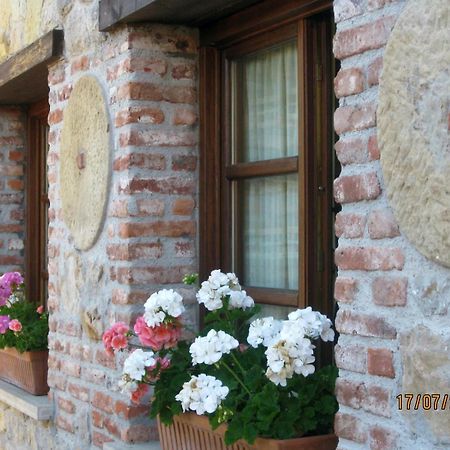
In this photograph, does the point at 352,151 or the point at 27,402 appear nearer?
the point at 352,151

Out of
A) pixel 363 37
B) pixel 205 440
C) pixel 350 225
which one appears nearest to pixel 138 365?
pixel 205 440

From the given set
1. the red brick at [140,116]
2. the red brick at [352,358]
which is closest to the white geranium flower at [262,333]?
the red brick at [352,358]

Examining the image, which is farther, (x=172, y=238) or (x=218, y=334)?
(x=172, y=238)

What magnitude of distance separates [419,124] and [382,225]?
0.27 metres

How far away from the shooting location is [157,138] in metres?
3.77

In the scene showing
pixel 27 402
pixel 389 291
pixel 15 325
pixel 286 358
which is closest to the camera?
pixel 389 291

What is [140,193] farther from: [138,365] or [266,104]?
[138,365]

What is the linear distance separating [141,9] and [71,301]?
4.53 ft

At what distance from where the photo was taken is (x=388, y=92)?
2.38 m

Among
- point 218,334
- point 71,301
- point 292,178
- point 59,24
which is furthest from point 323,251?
point 59,24

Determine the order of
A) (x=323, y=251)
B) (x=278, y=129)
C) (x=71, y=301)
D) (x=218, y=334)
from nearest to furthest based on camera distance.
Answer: (x=218, y=334) < (x=323, y=251) < (x=278, y=129) < (x=71, y=301)

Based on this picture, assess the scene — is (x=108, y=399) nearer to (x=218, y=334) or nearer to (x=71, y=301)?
(x=71, y=301)

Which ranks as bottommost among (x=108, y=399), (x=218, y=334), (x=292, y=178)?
(x=108, y=399)

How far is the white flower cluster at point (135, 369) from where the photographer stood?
3105mm
